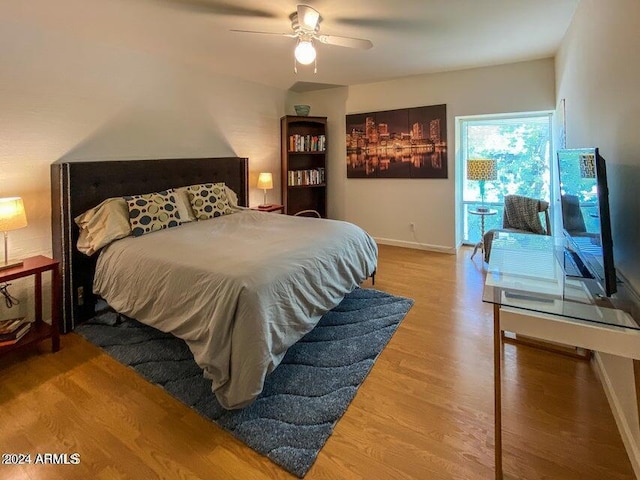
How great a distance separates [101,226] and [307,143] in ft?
10.3

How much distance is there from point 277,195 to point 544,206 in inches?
136

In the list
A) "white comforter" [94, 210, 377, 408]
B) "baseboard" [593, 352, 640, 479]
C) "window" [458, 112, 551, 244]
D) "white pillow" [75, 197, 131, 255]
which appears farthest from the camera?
"window" [458, 112, 551, 244]

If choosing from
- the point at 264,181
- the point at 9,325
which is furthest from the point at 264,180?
the point at 9,325

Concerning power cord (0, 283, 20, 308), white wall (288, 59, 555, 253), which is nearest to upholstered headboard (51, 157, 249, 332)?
power cord (0, 283, 20, 308)

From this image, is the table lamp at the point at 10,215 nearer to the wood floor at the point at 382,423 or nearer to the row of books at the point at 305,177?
the wood floor at the point at 382,423

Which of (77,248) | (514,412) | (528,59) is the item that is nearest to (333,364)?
(514,412)

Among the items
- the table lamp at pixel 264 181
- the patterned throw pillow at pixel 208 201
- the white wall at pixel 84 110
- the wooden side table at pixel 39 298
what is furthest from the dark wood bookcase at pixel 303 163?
the wooden side table at pixel 39 298

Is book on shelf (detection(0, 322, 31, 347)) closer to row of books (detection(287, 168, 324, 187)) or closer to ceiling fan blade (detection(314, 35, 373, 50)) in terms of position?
ceiling fan blade (detection(314, 35, 373, 50))

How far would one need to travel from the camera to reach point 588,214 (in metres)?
1.57

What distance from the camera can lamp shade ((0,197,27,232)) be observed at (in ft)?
6.98

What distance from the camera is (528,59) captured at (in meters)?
3.81

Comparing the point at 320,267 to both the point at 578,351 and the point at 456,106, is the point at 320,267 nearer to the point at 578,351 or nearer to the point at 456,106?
the point at 578,351

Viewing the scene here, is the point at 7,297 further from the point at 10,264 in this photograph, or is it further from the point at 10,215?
the point at 10,215

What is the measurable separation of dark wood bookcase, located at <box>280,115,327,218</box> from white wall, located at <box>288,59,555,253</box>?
20 centimetres
